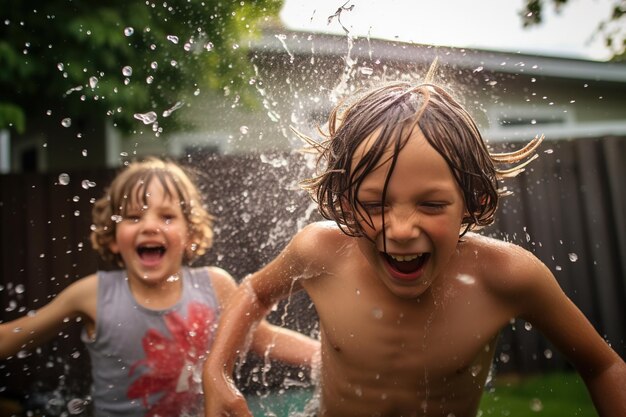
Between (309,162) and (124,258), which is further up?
(309,162)

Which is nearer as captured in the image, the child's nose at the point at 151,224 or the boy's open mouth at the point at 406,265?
the boy's open mouth at the point at 406,265

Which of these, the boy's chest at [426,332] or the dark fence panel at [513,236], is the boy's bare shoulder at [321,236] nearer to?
the boy's chest at [426,332]

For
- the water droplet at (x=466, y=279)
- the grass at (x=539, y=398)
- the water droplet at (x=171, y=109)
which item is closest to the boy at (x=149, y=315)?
the water droplet at (x=466, y=279)

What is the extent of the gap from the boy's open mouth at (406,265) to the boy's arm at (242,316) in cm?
41

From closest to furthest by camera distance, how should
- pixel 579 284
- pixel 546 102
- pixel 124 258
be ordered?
1. pixel 124 258
2. pixel 579 284
3. pixel 546 102

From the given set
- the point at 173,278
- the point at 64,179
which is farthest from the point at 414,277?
the point at 64,179

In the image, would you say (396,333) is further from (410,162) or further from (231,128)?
(231,128)

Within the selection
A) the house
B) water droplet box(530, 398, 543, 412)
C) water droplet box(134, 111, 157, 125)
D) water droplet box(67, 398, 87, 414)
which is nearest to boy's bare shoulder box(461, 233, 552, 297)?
the house

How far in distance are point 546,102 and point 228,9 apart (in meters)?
7.85

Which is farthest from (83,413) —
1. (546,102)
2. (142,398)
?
(546,102)

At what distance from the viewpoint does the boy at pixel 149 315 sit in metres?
2.84

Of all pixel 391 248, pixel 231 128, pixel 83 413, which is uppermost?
pixel 231 128

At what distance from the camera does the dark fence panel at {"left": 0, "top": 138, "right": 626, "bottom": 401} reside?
5047 millimetres

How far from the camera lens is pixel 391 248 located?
1.62 meters
